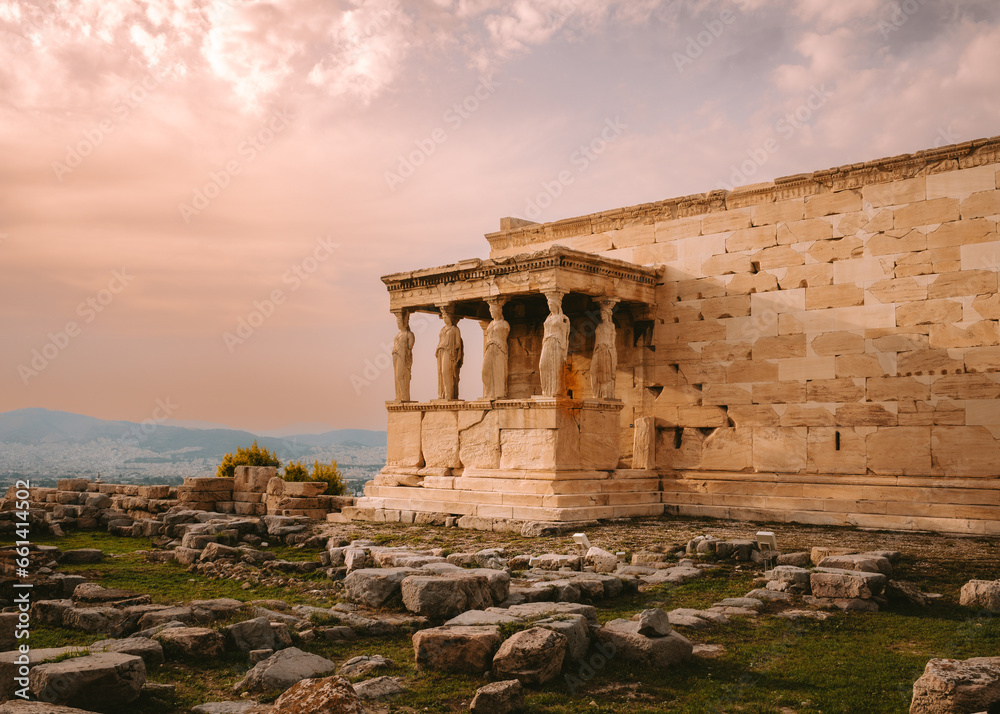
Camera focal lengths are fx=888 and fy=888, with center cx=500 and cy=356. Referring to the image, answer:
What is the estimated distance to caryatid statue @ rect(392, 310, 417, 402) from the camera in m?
17.0

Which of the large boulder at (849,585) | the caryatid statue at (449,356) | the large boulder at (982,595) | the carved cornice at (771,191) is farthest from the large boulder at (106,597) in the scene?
the carved cornice at (771,191)

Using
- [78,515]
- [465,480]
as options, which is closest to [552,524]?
[465,480]

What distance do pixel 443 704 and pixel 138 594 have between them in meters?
4.30

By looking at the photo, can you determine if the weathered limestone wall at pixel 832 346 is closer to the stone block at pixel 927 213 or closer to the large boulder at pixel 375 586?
the stone block at pixel 927 213

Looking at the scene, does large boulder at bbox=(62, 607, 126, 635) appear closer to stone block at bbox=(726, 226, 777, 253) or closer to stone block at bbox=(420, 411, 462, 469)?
stone block at bbox=(420, 411, 462, 469)

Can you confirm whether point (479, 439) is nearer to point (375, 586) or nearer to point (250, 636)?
point (375, 586)

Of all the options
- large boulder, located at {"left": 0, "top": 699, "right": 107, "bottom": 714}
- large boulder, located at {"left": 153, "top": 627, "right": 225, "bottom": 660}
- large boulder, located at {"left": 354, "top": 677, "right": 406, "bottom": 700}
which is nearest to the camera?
large boulder, located at {"left": 0, "top": 699, "right": 107, "bottom": 714}

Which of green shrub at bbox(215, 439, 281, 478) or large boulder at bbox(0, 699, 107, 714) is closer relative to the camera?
large boulder at bbox(0, 699, 107, 714)

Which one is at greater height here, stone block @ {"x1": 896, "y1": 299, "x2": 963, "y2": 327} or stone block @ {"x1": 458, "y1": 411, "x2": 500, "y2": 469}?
stone block @ {"x1": 896, "y1": 299, "x2": 963, "y2": 327}

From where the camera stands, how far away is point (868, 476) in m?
13.5

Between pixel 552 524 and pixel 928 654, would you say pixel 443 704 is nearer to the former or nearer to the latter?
pixel 928 654

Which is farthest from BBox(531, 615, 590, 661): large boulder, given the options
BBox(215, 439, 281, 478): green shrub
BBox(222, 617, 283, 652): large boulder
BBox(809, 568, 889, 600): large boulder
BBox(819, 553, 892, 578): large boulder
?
BBox(215, 439, 281, 478): green shrub

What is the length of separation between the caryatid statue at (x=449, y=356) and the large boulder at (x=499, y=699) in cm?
1154

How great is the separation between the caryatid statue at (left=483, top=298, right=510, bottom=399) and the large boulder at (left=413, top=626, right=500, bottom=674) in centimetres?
957
